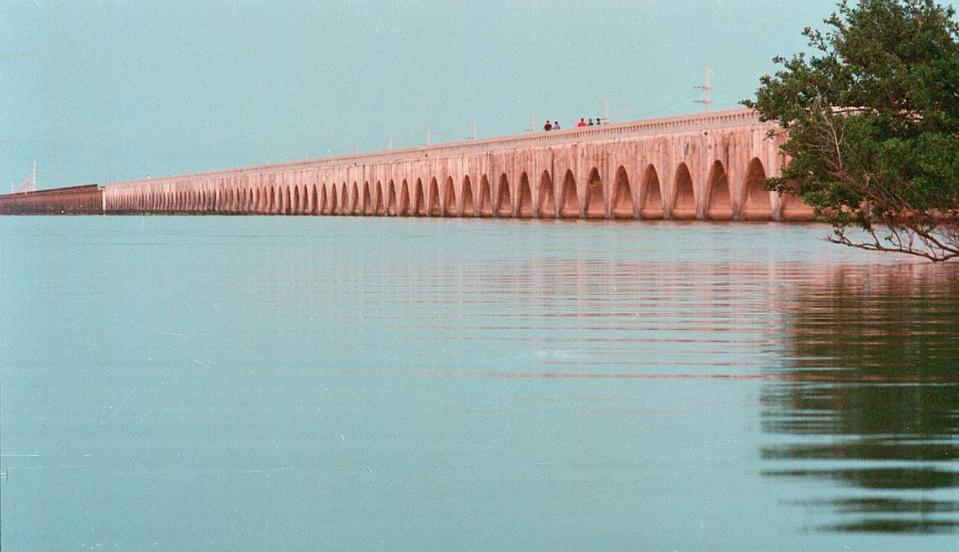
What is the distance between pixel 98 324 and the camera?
11.8m

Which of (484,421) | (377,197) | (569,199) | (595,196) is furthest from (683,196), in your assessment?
(484,421)

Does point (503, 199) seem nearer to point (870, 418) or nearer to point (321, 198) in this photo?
point (321, 198)

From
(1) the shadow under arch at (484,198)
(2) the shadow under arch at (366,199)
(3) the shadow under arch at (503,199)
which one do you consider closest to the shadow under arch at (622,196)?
(3) the shadow under arch at (503,199)

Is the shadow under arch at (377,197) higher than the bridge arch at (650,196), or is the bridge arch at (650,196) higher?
the shadow under arch at (377,197)

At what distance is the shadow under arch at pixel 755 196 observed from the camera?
46.3m

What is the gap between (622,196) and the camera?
57.6m

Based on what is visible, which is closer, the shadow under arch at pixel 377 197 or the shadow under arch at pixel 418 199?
the shadow under arch at pixel 418 199

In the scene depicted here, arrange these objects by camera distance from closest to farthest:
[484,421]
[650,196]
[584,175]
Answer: [484,421]
[650,196]
[584,175]

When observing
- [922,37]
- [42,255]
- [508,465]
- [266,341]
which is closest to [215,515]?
[508,465]

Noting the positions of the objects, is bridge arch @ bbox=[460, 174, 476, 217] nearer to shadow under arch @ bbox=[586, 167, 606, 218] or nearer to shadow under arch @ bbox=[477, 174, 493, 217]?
shadow under arch @ bbox=[477, 174, 493, 217]

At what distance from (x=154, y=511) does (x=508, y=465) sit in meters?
1.25

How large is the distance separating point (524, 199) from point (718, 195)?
1796cm

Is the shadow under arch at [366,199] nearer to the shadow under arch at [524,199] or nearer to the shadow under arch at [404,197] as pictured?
the shadow under arch at [404,197]

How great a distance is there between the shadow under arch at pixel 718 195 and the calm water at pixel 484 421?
111ft
